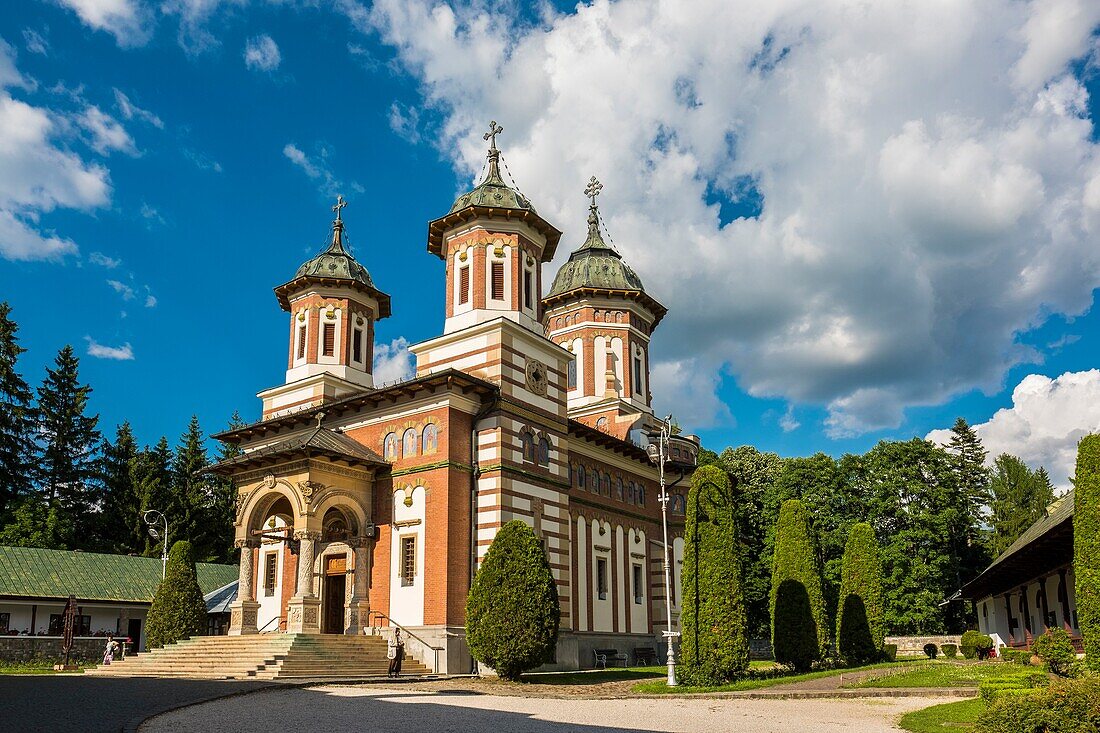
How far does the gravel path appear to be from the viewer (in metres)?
13.8

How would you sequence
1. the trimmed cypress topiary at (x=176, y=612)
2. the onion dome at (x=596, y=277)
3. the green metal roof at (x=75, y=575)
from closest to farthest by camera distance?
the trimmed cypress topiary at (x=176, y=612), the green metal roof at (x=75, y=575), the onion dome at (x=596, y=277)

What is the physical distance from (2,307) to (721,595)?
48944 mm

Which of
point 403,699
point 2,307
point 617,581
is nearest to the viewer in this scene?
point 403,699

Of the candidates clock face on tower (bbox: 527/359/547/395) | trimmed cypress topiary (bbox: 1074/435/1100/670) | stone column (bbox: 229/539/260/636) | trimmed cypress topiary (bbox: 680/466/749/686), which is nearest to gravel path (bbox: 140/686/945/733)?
trimmed cypress topiary (bbox: 680/466/749/686)

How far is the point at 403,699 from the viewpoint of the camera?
18531 mm

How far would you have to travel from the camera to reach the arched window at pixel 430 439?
28.0 m

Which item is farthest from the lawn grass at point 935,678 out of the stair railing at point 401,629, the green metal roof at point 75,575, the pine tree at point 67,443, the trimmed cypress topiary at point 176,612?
the pine tree at point 67,443

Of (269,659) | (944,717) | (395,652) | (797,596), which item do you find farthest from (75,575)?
(944,717)

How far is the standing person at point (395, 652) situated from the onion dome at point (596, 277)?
2152cm

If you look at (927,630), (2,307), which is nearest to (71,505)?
(2,307)

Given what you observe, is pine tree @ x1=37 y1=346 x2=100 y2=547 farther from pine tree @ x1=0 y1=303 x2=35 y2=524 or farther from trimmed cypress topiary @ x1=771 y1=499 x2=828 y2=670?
trimmed cypress topiary @ x1=771 y1=499 x2=828 y2=670

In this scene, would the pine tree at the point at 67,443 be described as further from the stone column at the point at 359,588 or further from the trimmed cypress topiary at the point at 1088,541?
the trimmed cypress topiary at the point at 1088,541

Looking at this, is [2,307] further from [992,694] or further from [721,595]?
[992,694]

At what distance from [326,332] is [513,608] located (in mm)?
16869
